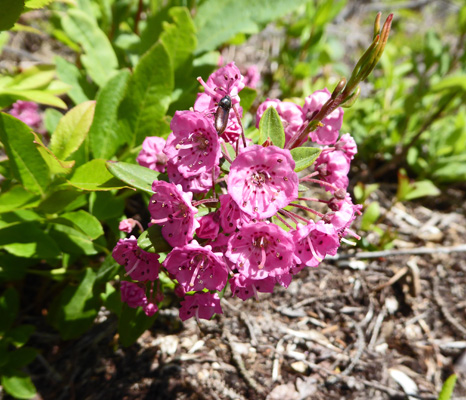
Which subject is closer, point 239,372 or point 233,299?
point 239,372

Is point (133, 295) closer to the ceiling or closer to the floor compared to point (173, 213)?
closer to the floor

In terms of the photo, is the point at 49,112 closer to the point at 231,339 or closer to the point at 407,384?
the point at 231,339

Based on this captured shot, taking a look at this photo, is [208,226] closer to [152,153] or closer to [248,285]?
[248,285]

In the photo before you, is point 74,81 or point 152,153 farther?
point 74,81

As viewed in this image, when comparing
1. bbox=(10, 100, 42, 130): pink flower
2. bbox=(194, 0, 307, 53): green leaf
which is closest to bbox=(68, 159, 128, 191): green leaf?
bbox=(194, 0, 307, 53): green leaf

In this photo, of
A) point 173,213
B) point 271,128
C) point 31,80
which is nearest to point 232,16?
point 31,80

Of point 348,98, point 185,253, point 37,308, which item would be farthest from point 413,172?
point 37,308

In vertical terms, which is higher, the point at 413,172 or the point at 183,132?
the point at 413,172
